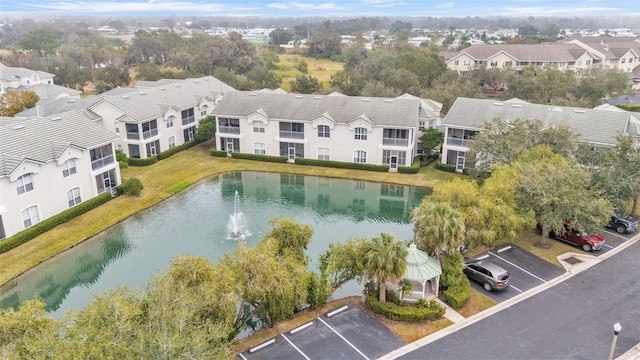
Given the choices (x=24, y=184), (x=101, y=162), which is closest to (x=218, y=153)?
(x=101, y=162)

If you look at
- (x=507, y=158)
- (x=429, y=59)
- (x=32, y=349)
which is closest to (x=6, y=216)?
(x=32, y=349)

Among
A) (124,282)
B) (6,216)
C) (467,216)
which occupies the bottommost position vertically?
(124,282)

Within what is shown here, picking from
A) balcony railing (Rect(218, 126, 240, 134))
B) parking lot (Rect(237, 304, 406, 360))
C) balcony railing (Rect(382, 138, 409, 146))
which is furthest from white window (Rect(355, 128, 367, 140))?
parking lot (Rect(237, 304, 406, 360))

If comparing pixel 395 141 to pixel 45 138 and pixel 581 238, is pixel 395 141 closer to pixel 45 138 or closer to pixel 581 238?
pixel 581 238

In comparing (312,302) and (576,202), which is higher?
(576,202)

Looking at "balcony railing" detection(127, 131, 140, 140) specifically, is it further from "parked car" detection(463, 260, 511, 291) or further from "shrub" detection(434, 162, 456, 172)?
"parked car" detection(463, 260, 511, 291)

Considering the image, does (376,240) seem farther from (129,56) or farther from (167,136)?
(129,56)
